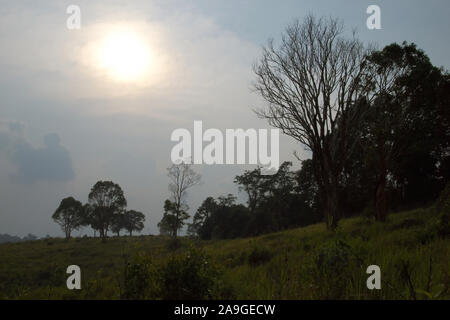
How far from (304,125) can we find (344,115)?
1.79 m

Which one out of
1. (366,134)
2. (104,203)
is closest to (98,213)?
(104,203)

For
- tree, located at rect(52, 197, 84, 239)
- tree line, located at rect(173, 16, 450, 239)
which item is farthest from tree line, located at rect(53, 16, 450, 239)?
tree, located at rect(52, 197, 84, 239)

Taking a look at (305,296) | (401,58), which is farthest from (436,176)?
(305,296)

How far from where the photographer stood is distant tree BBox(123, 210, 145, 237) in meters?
81.8

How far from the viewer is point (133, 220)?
85.4 metres

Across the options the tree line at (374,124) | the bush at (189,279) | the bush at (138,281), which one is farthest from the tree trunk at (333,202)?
the bush at (138,281)

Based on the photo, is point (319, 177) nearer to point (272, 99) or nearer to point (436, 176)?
point (272, 99)

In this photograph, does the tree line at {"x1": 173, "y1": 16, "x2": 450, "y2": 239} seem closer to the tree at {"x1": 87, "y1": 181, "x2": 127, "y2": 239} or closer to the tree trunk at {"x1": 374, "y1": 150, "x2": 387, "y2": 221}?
the tree trunk at {"x1": 374, "y1": 150, "x2": 387, "y2": 221}

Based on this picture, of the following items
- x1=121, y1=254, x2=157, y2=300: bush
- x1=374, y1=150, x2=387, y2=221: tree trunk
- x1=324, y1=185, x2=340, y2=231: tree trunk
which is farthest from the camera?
x1=374, y1=150, x2=387, y2=221: tree trunk

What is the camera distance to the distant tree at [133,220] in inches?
3221

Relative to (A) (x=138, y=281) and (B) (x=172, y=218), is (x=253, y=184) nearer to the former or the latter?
(B) (x=172, y=218)

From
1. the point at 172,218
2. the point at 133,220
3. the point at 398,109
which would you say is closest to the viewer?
the point at 398,109

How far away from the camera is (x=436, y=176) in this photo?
31578 mm

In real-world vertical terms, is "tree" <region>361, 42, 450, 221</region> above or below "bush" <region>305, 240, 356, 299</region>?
above
